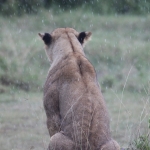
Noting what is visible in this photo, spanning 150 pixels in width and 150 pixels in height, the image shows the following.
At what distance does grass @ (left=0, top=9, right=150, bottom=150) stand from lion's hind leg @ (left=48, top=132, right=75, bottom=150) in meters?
1.30

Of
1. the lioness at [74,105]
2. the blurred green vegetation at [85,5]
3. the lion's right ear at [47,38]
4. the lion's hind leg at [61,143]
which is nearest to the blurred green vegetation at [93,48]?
the blurred green vegetation at [85,5]

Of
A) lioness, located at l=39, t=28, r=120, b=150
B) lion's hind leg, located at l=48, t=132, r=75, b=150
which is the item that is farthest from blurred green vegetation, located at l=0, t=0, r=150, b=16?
lion's hind leg, located at l=48, t=132, r=75, b=150

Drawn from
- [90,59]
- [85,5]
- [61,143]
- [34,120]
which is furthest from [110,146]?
[85,5]

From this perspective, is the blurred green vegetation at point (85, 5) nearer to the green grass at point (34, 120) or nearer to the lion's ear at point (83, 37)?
the green grass at point (34, 120)

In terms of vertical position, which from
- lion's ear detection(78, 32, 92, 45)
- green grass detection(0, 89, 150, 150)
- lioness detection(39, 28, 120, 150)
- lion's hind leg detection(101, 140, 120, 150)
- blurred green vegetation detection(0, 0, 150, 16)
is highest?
lion's ear detection(78, 32, 92, 45)

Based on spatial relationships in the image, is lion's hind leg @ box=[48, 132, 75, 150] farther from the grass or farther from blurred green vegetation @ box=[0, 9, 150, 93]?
blurred green vegetation @ box=[0, 9, 150, 93]

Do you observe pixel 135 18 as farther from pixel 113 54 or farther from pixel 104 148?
pixel 104 148

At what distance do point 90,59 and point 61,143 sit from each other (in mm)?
7156

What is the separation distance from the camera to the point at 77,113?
560 cm

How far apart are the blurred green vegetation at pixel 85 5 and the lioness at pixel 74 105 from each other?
384 inches

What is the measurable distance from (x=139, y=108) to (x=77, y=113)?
451 cm

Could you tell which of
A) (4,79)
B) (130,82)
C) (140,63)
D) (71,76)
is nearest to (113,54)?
(140,63)

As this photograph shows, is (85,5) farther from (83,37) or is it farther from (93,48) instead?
(83,37)

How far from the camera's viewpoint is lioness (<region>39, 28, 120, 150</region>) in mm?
5461
